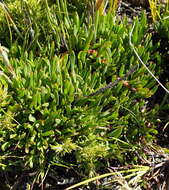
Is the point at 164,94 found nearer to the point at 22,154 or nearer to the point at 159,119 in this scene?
the point at 159,119

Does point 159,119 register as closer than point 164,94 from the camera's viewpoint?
Yes

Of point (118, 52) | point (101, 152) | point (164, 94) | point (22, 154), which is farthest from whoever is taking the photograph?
point (164, 94)

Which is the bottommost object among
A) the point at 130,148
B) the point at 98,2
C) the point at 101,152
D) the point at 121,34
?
the point at 130,148

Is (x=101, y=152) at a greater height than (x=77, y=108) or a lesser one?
lesser

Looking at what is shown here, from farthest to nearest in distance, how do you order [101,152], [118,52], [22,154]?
[118,52] → [22,154] → [101,152]

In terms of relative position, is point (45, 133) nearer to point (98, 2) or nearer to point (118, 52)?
point (118, 52)

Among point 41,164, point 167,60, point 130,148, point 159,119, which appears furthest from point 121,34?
point 41,164
